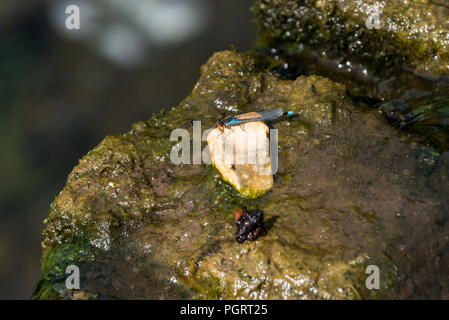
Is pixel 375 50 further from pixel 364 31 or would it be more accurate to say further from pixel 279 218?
pixel 279 218

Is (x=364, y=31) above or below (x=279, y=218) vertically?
above

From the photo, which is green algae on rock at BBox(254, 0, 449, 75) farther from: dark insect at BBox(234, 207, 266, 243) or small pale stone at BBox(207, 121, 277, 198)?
dark insect at BBox(234, 207, 266, 243)

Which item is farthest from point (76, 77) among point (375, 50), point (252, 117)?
point (375, 50)

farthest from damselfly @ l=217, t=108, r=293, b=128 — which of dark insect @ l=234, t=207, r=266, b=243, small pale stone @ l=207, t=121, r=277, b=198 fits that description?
dark insect @ l=234, t=207, r=266, b=243

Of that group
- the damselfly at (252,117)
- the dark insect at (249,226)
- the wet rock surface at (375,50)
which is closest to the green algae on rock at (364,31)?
the wet rock surface at (375,50)

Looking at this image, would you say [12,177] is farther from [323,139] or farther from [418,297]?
[418,297]

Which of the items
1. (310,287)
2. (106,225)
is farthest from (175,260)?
(310,287)

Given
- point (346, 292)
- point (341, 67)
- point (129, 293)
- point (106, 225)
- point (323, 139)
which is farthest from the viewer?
point (341, 67)
